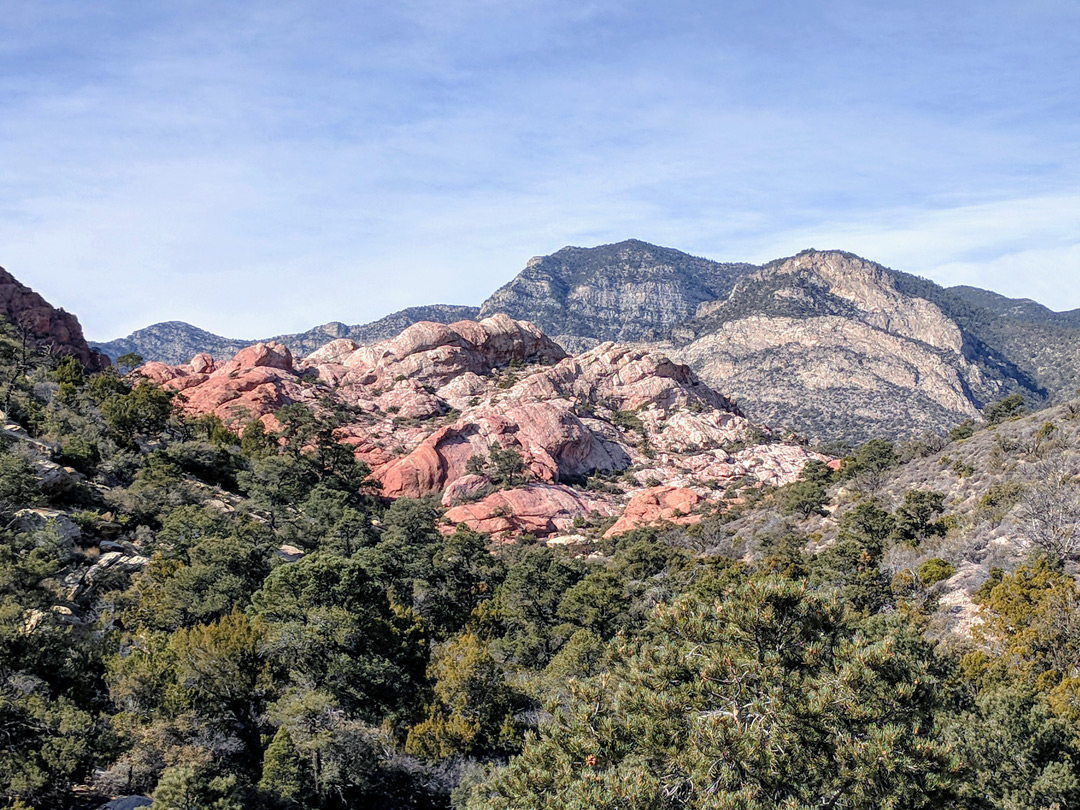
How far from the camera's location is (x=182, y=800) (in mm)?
14086

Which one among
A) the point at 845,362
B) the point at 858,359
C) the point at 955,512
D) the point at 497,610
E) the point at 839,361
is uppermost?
the point at 858,359

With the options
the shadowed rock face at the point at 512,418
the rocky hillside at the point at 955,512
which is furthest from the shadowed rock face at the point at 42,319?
the rocky hillside at the point at 955,512

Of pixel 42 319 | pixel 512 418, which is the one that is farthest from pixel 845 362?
pixel 42 319

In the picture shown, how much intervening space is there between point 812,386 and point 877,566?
126366 millimetres

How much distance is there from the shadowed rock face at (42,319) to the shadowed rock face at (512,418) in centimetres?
685

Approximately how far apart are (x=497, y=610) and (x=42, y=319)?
59675 millimetres

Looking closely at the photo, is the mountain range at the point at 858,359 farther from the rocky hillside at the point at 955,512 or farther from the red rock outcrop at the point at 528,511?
the rocky hillside at the point at 955,512

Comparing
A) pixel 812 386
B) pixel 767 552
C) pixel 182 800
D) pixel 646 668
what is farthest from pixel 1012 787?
pixel 812 386

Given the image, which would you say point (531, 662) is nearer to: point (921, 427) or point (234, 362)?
point (234, 362)

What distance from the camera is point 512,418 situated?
7138cm

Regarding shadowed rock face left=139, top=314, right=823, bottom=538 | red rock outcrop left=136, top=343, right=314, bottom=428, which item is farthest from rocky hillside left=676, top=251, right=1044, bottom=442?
red rock outcrop left=136, top=343, right=314, bottom=428

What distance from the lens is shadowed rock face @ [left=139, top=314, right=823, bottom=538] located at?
6188cm

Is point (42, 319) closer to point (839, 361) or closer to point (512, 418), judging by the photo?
point (512, 418)

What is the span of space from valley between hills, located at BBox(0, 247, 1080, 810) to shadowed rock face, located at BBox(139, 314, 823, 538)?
54 centimetres
